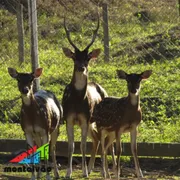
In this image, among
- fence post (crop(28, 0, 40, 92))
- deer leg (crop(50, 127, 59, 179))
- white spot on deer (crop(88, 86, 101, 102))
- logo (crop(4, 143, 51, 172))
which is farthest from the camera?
fence post (crop(28, 0, 40, 92))

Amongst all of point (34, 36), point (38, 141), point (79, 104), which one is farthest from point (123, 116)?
point (34, 36)

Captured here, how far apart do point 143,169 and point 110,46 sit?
278 inches

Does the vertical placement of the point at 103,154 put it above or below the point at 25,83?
below

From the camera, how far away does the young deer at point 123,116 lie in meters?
8.34

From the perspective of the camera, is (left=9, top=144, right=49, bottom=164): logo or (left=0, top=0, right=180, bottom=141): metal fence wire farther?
(left=0, top=0, right=180, bottom=141): metal fence wire

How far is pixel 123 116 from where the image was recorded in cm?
845

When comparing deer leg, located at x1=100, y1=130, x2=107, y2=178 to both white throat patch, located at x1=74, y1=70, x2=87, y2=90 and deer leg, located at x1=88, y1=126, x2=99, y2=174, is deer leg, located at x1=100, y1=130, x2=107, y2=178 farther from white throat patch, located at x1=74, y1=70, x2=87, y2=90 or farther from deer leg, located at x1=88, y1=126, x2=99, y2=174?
white throat patch, located at x1=74, y1=70, x2=87, y2=90

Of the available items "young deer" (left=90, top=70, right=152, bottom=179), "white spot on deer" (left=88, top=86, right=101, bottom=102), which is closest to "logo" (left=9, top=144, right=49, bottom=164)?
"young deer" (left=90, top=70, right=152, bottom=179)

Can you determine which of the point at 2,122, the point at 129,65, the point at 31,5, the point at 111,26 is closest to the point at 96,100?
the point at 31,5

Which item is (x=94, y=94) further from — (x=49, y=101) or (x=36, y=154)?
(x=36, y=154)

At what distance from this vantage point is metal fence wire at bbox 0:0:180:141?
11.9 m

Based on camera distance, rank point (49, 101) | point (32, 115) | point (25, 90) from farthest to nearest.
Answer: point (49, 101) < point (32, 115) < point (25, 90)

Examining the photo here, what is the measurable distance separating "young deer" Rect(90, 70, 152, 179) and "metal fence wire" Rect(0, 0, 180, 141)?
1.85 m

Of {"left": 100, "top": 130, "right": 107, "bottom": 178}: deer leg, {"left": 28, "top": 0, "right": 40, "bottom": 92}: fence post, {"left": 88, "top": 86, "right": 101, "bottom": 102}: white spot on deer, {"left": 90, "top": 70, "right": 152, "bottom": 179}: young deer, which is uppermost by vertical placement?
{"left": 28, "top": 0, "right": 40, "bottom": 92}: fence post
